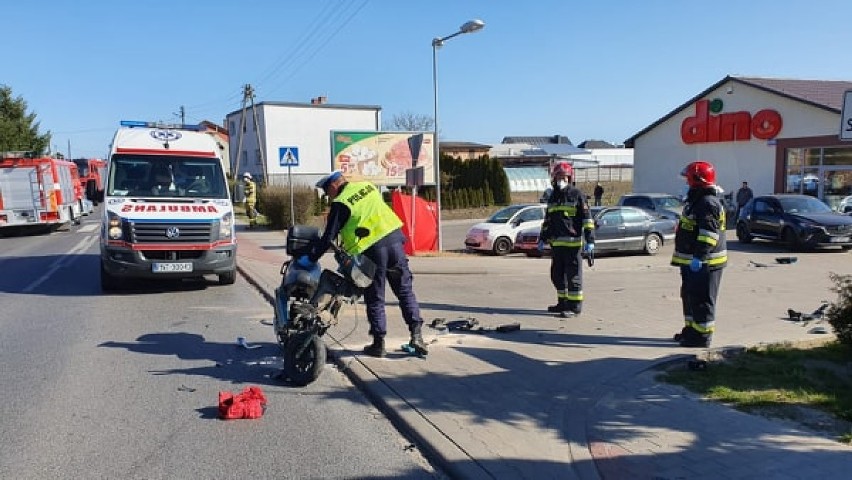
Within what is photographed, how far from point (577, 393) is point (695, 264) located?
7.20ft

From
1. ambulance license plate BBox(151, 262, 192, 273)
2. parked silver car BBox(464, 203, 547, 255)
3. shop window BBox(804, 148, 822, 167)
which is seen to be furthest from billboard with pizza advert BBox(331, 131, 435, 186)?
shop window BBox(804, 148, 822, 167)

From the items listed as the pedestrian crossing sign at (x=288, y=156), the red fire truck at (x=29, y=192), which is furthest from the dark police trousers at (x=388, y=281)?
the red fire truck at (x=29, y=192)

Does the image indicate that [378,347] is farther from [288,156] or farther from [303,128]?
[303,128]

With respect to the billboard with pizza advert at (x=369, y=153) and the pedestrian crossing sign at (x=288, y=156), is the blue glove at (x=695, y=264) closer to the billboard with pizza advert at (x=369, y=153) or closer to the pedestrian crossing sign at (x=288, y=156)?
the billboard with pizza advert at (x=369, y=153)

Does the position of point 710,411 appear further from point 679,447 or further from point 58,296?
point 58,296

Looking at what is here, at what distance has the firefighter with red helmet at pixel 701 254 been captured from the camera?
21.8ft

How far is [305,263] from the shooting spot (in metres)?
6.22

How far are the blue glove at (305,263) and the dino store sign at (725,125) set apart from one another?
95.7ft

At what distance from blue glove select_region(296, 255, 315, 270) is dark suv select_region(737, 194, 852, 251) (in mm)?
15616

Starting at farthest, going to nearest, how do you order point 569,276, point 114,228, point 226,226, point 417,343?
point 226,226 → point 114,228 → point 569,276 → point 417,343

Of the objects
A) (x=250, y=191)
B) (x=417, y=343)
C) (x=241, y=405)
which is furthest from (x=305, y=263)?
(x=250, y=191)

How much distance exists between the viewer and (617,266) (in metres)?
15.1

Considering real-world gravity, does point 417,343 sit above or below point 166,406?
above

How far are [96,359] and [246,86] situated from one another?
3957cm
